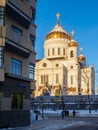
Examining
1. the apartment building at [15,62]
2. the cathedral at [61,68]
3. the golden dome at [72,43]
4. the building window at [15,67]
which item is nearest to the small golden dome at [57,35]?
the cathedral at [61,68]

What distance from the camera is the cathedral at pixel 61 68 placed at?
123 metres

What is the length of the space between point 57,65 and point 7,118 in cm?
9790

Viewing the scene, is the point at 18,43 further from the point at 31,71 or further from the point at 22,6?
the point at 31,71

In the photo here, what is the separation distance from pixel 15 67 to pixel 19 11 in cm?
470

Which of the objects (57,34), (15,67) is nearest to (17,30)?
(15,67)

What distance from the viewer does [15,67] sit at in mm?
30953

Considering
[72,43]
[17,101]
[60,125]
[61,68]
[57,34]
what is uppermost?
[57,34]

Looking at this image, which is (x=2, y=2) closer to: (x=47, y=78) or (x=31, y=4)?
(x=31, y=4)

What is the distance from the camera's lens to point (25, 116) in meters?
31.4

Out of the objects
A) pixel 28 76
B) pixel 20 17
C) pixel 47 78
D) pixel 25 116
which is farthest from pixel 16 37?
pixel 47 78

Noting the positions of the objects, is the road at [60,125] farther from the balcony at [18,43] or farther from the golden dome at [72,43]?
the golden dome at [72,43]

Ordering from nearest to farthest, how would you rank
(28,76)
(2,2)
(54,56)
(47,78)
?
(2,2), (28,76), (47,78), (54,56)

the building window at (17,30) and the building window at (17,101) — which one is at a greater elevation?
the building window at (17,30)

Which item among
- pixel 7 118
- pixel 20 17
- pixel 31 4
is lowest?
pixel 7 118
